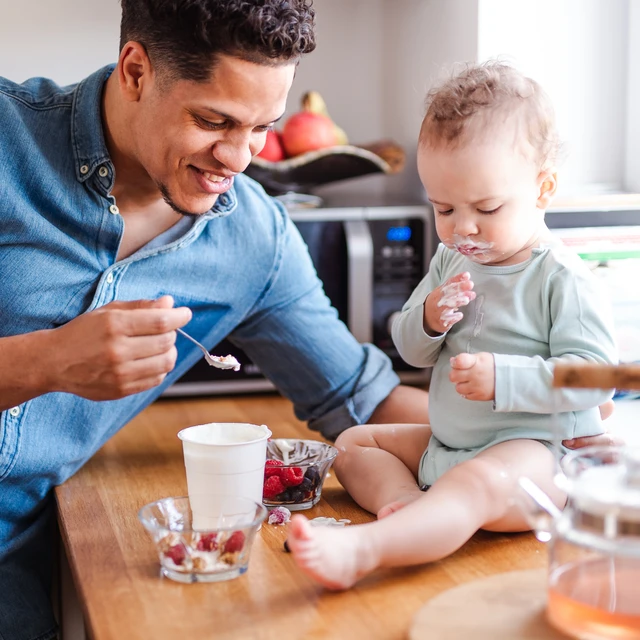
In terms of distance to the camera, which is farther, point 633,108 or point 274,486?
point 633,108

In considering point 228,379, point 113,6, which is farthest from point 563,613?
point 113,6

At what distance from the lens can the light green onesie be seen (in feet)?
3.20

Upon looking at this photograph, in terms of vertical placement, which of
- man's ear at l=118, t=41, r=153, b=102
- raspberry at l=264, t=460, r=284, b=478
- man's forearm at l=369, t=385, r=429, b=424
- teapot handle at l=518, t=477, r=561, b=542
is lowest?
man's forearm at l=369, t=385, r=429, b=424

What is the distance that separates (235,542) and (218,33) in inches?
23.8

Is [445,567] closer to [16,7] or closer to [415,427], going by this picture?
[415,427]

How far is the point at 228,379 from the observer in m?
1.82

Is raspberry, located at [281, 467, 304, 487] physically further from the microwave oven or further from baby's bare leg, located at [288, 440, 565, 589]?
the microwave oven

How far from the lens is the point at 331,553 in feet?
2.72

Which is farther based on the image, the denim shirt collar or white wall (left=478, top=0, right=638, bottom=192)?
white wall (left=478, top=0, right=638, bottom=192)

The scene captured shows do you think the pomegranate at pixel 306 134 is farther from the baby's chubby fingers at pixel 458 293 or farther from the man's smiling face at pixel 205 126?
the baby's chubby fingers at pixel 458 293

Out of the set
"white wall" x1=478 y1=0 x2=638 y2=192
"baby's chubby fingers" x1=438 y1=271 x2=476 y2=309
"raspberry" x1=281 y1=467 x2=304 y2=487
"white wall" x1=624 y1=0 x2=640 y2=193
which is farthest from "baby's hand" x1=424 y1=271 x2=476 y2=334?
"white wall" x1=624 y1=0 x2=640 y2=193

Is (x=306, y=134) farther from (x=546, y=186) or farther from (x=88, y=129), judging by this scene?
(x=546, y=186)

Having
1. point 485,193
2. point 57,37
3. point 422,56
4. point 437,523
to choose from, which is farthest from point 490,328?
point 57,37

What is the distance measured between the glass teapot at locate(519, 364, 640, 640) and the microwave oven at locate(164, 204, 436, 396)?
3.35ft
